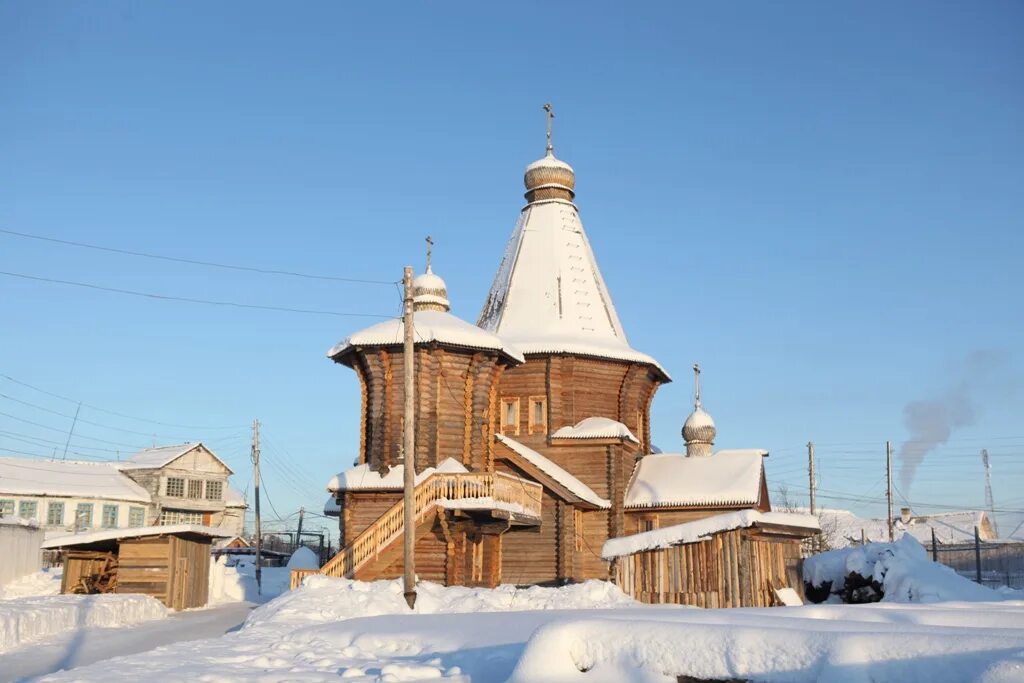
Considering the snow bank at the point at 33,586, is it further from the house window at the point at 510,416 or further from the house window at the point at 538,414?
the house window at the point at 538,414

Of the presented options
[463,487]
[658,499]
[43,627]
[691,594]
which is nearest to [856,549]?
[691,594]

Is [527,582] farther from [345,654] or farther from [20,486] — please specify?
[20,486]

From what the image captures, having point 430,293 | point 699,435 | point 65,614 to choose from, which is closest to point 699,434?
point 699,435

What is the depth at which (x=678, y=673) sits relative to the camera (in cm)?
807

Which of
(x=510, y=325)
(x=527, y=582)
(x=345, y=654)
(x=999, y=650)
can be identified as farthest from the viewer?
(x=510, y=325)

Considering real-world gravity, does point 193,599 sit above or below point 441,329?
below

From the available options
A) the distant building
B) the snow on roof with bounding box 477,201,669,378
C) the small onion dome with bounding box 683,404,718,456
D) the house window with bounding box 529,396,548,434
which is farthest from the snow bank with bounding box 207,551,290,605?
the small onion dome with bounding box 683,404,718,456

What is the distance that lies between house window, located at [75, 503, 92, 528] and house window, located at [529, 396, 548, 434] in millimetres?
31123

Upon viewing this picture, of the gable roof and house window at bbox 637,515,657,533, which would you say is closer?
house window at bbox 637,515,657,533

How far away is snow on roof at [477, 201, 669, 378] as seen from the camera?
112 feet

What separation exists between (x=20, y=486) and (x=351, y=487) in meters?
32.2

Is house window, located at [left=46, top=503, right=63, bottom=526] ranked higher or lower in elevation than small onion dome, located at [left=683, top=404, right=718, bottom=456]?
lower

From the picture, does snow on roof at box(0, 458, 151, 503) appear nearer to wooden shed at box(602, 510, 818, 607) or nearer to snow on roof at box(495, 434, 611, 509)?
snow on roof at box(495, 434, 611, 509)

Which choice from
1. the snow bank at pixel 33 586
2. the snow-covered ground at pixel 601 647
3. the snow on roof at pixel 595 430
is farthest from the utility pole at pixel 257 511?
the snow-covered ground at pixel 601 647
